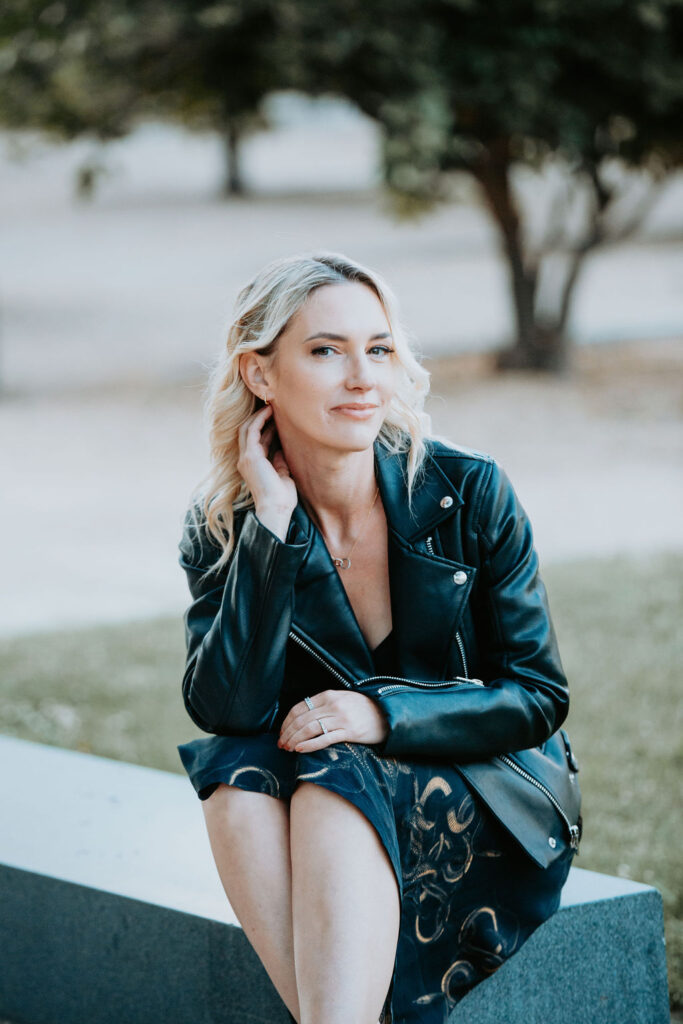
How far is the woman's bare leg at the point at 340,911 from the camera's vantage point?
2045mm

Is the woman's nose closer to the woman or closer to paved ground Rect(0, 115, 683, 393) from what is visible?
the woman

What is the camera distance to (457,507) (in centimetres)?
252

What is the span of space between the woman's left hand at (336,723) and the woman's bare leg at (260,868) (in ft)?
0.42

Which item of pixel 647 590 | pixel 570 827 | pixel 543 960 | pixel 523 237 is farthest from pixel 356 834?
pixel 523 237

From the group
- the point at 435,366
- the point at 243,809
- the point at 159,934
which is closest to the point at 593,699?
the point at 159,934

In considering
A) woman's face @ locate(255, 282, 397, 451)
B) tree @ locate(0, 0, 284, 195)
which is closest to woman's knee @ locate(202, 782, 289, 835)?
woman's face @ locate(255, 282, 397, 451)

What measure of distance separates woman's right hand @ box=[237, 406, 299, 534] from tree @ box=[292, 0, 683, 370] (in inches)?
364

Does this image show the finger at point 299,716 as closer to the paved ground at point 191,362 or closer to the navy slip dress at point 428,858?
the navy slip dress at point 428,858

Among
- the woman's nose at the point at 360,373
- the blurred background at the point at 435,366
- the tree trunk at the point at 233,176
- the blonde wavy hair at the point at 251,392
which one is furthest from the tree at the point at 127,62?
the tree trunk at the point at 233,176

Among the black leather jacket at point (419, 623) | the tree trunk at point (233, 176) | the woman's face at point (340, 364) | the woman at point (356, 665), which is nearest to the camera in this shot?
the woman at point (356, 665)

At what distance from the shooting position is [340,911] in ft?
6.79

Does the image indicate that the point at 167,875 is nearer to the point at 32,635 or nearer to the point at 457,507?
the point at 457,507

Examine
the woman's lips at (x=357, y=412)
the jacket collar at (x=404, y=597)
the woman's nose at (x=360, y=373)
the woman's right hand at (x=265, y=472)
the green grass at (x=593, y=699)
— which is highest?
the woman's nose at (x=360, y=373)

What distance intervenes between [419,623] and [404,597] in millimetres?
60
